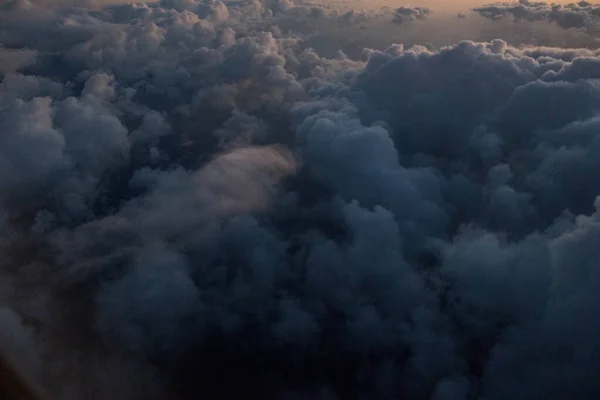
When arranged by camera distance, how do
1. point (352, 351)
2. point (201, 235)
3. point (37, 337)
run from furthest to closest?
point (201, 235) → point (352, 351) → point (37, 337)

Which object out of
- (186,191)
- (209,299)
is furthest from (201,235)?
(186,191)

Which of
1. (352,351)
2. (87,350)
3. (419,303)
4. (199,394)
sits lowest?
(199,394)

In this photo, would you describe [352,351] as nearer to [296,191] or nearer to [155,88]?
[296,191]

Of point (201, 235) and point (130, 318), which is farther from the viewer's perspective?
point (201, 235)

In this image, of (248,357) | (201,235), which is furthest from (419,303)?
(201,235)

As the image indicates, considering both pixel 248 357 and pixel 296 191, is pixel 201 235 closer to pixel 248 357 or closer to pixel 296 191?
pixel 248 357

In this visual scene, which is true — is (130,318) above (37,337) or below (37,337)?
below

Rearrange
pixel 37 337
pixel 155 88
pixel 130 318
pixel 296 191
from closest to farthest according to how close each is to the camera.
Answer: pixel 37 337
pixel 130 318
pixel 296 191
pixel 155 88

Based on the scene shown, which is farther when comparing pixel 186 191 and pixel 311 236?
pixel 186 191

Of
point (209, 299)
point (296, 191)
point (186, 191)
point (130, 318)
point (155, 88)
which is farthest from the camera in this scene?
point (155, 88)
